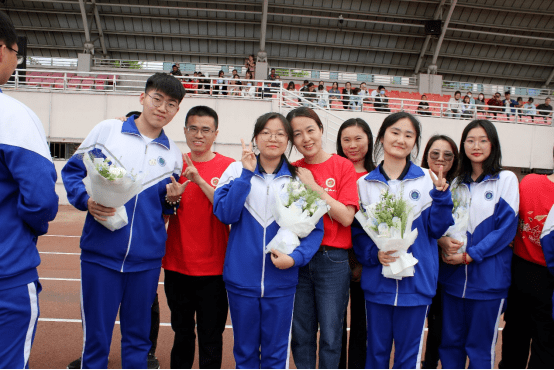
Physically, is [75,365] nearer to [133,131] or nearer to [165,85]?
[133,131]

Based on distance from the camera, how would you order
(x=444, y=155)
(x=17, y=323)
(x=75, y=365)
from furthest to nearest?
(x=444, y=155) → (x=75, y=365) → (x=17, y=323)

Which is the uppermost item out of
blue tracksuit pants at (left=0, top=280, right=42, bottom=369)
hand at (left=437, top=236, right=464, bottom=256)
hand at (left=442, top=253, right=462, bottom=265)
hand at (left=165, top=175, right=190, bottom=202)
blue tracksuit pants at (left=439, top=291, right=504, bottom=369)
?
hand at (left=165, top=175, right=190, bottom=202)

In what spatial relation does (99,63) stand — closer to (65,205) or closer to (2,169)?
(65,205)

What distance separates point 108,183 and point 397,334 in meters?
2.04

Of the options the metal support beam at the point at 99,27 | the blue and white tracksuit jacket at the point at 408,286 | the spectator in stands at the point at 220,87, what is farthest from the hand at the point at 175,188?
the metal support beam at the point at 99,27

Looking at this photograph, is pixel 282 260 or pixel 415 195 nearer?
pixel 282 260

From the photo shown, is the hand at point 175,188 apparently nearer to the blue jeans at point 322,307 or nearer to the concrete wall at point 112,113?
the blue jeans at point 322,307

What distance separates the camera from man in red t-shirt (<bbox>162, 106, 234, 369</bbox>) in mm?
2801

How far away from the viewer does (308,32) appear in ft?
67.5

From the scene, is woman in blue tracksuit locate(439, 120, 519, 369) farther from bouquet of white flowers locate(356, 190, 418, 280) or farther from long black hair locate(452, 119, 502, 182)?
bouquet of white flowers locate(356, 190, 418, 280)

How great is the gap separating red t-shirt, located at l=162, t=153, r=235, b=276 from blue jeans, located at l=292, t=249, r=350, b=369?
0.65 meters

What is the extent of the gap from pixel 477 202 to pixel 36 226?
2764 millimetres

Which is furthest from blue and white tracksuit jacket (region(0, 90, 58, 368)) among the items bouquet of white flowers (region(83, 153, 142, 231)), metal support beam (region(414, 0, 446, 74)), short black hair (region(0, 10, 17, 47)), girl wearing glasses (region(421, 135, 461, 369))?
metal support beam (region(414, 0, 446, 74))

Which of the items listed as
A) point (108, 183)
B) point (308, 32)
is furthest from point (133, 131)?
point (308, 32)
